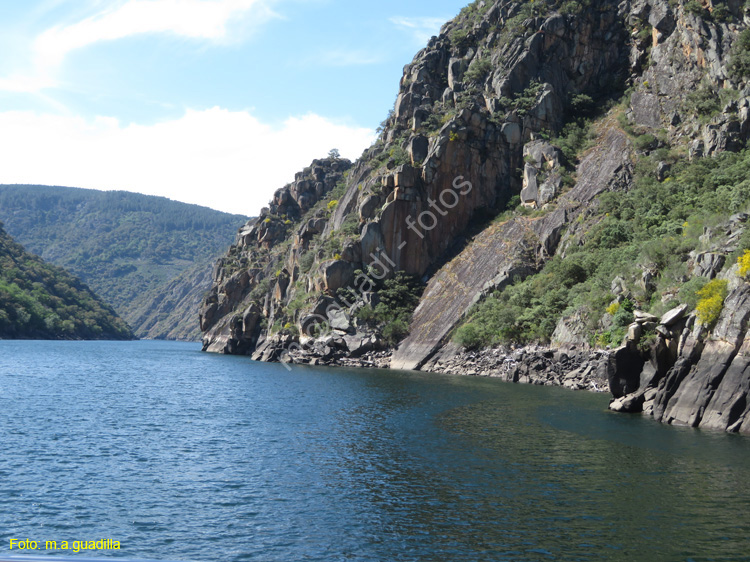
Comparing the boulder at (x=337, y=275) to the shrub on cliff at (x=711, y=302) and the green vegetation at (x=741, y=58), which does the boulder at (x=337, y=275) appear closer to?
the green vegetation at (x=741, y=58)

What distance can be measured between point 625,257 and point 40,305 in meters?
155

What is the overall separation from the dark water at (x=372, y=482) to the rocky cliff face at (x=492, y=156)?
3960 cm

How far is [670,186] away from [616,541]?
196 ft

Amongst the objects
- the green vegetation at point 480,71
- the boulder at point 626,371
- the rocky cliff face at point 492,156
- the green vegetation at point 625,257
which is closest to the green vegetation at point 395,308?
the rocky cliff face at point 492,156

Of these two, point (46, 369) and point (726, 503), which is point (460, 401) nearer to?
point (726, 503)

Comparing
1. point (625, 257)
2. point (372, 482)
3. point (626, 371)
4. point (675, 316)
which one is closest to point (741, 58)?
point (625, 257)

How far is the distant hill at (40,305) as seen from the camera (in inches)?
5952

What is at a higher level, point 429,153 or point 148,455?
point 429,153

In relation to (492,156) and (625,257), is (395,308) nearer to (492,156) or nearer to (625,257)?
(492,156)

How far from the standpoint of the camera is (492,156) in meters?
91.1

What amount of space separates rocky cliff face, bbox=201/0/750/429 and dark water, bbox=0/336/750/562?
39.6 meters

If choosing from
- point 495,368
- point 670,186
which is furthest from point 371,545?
point 670,186

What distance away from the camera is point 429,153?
294 ft

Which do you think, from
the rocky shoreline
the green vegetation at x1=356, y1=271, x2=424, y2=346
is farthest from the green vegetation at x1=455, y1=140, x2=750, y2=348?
the green vegetation at x1=356, y1=271, x2=424, y2=346
